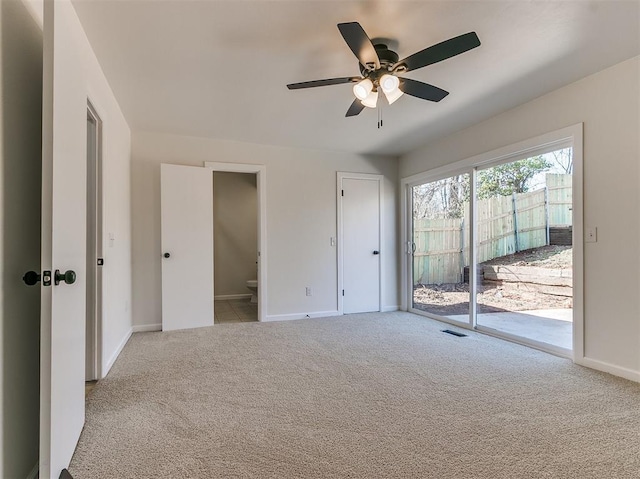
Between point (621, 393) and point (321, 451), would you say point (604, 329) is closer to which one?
point (621, 393)

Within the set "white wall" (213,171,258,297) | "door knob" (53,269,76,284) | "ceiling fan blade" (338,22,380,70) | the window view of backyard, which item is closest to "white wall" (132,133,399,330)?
the window view of backyard

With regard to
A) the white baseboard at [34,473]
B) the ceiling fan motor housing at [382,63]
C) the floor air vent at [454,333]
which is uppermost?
the ceiling fan motor housing at [382,63]

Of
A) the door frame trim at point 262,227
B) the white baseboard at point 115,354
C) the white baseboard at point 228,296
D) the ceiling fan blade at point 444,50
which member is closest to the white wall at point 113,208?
the white baseboard at point 115,354

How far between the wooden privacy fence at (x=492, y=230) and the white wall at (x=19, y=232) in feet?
12.1

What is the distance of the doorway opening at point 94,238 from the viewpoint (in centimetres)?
250

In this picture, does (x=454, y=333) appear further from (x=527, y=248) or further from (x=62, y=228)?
(x=62, y=228)

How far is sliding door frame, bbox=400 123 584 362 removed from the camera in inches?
108

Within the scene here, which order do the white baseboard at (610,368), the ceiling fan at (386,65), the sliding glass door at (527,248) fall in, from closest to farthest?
1. the ceiling fan at (386,65)
2. the white baseboard at (610,368)
3. the sliding glass door at (527,248)

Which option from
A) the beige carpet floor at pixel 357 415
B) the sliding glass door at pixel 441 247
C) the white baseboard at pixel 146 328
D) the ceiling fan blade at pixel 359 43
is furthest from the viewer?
the sliding glass door at pixel 441 247

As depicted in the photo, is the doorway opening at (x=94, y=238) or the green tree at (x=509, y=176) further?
the green tree at (x=509, y=176)

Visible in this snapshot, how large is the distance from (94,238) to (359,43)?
2.31 metres

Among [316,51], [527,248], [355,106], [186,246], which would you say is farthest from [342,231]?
[316,51]

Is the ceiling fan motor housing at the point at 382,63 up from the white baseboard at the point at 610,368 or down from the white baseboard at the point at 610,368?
up

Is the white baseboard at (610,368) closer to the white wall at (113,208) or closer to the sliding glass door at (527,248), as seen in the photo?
the sliding glass door at (527,248)
